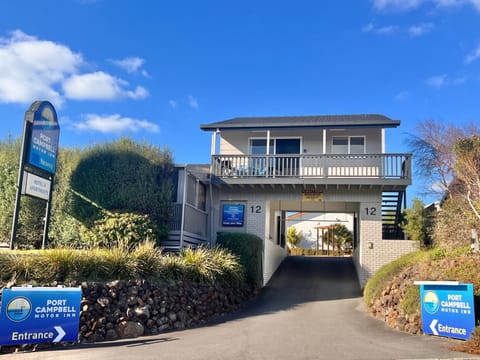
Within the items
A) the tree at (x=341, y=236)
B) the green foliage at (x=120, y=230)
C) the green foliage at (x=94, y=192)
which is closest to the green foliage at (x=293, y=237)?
the tree at (x=341, y=236)

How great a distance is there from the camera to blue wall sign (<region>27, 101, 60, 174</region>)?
1341 cm

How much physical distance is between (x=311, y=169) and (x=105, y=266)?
10.7 m

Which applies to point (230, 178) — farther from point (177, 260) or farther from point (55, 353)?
point (55, 353)

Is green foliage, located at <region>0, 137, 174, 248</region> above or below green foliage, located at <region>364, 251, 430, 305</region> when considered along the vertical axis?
above

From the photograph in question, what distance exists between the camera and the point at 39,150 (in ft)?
44.9

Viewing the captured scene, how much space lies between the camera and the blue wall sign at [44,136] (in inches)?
528

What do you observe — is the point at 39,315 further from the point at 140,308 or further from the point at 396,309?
the point at 396,309

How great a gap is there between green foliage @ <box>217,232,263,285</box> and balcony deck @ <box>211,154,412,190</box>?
8.47 feet

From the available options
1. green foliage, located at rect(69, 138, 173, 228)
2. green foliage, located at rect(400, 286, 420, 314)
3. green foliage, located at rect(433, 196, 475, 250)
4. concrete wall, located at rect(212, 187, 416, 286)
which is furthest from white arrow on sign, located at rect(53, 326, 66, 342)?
concrete wall, located at rect(212, 187, 416, 286)

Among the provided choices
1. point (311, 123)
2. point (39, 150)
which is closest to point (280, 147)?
point (311, 123)

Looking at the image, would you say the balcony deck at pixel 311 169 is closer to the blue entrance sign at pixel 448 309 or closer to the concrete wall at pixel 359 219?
the concrete wall at pixel 359 219

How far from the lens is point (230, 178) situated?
1902cm

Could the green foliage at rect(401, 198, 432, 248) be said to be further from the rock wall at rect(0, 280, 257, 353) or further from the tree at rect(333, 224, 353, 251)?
the tree at rect(333, 224, 353, 251)

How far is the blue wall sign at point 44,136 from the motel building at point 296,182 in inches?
175
